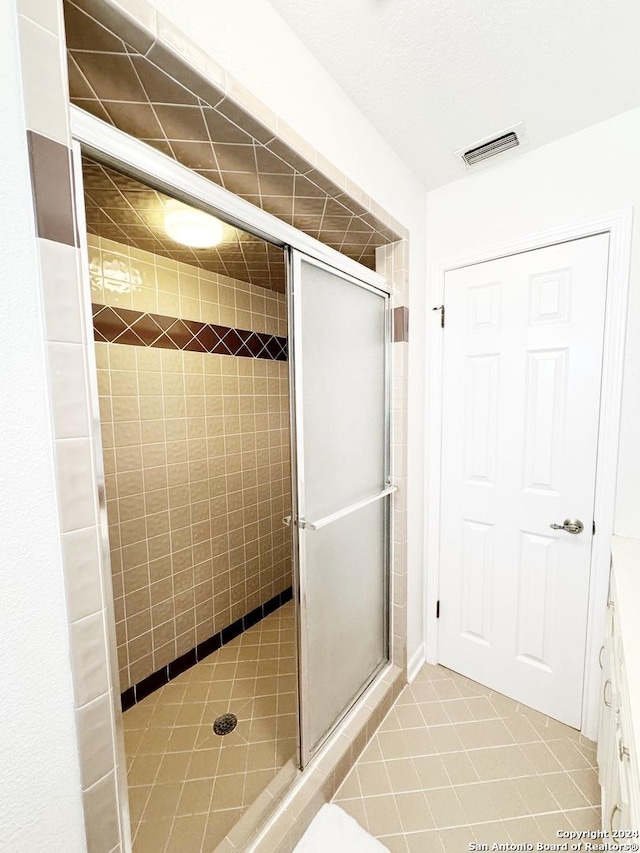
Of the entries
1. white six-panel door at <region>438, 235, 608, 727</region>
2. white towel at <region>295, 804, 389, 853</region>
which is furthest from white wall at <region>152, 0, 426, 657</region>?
white towel at <region>295, 804, 389, 853</region>

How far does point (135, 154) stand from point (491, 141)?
1425 millimetres

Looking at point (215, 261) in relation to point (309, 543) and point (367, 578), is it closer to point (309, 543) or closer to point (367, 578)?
point (309, 543)

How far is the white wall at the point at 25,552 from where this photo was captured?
1.77 ft

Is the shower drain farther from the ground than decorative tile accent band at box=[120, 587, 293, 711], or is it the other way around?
decorative tile accent band at box=[120, 587, 293, 711]

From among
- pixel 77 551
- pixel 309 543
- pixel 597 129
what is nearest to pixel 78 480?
pixel 77 551

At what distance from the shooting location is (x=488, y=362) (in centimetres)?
164

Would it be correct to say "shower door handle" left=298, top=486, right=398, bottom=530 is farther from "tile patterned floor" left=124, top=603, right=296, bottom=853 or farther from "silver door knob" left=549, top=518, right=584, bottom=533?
"tile patterned floor" left=124, top=603, right=296, bottom=853

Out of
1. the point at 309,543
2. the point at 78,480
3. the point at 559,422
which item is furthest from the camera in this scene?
the point at 559,422

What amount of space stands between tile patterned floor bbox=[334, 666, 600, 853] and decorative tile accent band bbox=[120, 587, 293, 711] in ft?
3.43

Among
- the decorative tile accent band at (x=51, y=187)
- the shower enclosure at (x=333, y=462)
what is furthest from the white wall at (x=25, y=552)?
the shower enclosure at (x=333, y=462)

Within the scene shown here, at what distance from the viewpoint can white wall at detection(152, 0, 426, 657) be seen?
2.65ft

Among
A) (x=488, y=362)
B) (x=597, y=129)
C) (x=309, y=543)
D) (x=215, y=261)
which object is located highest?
(x=597, y=129)

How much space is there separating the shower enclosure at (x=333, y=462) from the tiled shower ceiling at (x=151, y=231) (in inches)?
17.2

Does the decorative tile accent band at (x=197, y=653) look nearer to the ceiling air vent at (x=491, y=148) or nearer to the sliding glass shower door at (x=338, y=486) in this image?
the sliding glass shower door at (x=338, y=486)
